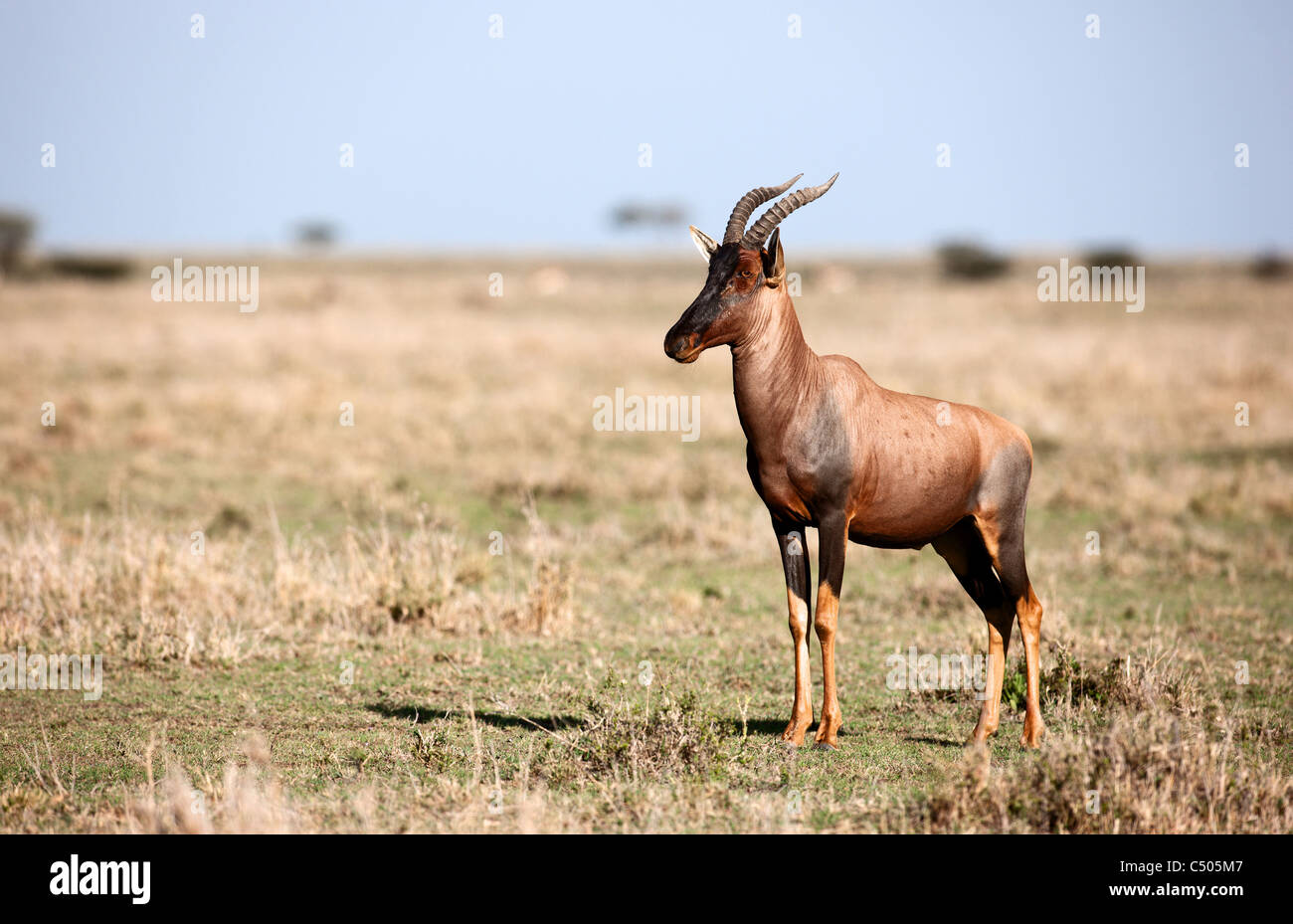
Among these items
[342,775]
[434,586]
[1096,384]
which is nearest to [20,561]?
[434,586]

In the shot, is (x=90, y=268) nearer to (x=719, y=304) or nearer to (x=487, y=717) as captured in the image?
(x=487, y=717)

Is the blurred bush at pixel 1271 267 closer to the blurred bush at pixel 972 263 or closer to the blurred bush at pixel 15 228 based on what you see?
the blurred bush at pixel 972 263

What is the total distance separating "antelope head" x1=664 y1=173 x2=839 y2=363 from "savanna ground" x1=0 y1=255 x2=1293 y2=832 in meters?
2.30

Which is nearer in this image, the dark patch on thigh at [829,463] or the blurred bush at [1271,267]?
the dark patch on thigh at [829,463]

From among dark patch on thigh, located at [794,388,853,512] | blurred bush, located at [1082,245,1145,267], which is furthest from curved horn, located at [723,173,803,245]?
blurred bush, located at [1082,245,1145,267]

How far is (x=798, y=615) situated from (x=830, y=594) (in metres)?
0.34

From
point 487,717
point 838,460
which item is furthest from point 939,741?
point 487,717

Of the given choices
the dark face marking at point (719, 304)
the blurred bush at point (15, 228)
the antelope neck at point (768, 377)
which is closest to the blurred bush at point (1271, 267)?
the antelope neck at point (768, 377)

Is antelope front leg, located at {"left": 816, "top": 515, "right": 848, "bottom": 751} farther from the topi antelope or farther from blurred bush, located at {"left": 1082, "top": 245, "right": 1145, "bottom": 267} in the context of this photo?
blurred bush, located at {"left": 1082, "top": 245, "right": 1145, "bottom": 267}

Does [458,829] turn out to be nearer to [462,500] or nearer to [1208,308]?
[462,500]

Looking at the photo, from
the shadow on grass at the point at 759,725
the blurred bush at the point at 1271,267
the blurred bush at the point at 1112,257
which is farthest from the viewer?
the blurred bush at the point at 1112,257

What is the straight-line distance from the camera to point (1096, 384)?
26.4 meters

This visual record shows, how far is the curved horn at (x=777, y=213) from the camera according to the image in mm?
7125
